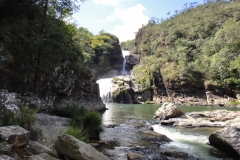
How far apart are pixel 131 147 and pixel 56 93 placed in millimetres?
10641

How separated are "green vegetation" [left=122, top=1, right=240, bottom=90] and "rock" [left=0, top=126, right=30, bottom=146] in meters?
49.8

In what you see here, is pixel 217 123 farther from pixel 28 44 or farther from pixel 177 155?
pixel 28 44

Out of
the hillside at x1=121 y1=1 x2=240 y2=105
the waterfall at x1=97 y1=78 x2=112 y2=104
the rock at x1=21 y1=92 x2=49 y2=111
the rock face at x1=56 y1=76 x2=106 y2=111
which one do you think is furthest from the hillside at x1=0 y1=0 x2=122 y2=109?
the hillside at x1=121 y1=1 x2=240 y2=105

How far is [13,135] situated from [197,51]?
217 feet

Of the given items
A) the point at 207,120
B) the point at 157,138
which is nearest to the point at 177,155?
the point at 157,138

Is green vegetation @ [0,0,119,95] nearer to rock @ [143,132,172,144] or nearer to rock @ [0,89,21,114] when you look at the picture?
rock @ [0,89,21,114]

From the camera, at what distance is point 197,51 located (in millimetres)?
66062

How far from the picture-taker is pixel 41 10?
1750 cm

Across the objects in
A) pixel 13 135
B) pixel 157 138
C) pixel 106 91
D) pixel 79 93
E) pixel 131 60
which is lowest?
pixel 157 138

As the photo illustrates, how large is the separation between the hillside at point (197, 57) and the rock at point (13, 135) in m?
49.6

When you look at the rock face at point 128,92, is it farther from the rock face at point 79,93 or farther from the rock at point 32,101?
the rock at point 32,101

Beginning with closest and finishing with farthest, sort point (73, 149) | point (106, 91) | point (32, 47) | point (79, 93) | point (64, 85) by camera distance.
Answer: point (73, 149) → point (32, 47) → point (64, 85) → point (79, 93) → point (106, 91)

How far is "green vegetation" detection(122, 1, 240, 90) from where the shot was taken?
5166 cm

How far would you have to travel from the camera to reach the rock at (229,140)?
33.0ft
